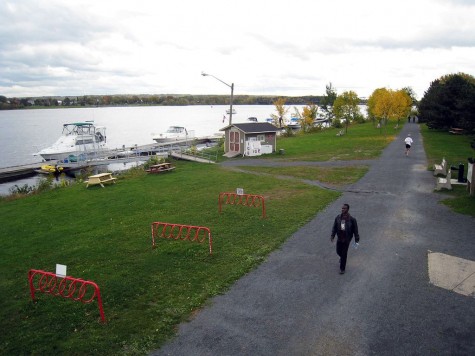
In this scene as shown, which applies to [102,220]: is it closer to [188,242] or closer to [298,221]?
[188,242]

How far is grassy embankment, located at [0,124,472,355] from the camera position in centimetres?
826

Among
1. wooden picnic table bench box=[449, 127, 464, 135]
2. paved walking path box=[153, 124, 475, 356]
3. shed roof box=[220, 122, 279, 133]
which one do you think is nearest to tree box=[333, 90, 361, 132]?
wooden picnic table bench box=[449, 127, 464, 135]

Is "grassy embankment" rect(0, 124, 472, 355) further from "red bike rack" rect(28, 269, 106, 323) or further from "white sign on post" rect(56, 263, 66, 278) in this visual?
"white sign on post" rect(56, 263, 66, 278)

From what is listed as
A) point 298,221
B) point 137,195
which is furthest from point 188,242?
point 137,195

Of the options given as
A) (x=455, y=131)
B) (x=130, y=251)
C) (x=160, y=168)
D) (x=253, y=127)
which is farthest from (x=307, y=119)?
(x=130, y=251)

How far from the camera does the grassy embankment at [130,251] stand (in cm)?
826

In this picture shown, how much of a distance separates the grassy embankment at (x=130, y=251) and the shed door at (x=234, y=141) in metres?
10.5

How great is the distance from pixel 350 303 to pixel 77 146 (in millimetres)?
45394

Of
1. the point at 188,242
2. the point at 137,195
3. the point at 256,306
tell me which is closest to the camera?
the point at 256,306

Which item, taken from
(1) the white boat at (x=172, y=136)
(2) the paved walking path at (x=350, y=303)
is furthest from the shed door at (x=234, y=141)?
(1) the white boat at (x=172, y=136)

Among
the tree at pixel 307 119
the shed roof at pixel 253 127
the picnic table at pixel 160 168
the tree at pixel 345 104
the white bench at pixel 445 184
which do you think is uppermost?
the tree at pixel 345 104

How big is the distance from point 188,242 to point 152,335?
555 cm

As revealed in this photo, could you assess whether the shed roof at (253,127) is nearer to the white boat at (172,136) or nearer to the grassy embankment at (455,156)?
the grassy embankment at (455,156)

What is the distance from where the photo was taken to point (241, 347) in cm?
742
